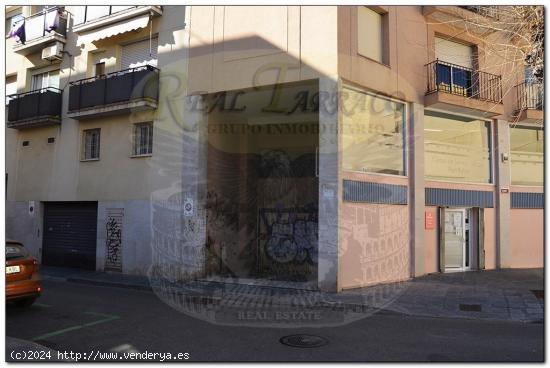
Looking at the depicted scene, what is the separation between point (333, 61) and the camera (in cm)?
1074

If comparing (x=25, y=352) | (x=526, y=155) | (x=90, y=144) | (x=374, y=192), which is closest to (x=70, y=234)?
(x=90, y=144)

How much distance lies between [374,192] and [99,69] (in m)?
9.76

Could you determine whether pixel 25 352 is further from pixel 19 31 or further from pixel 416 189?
pixel 19 31

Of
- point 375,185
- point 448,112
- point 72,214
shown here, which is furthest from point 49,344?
point 448,112

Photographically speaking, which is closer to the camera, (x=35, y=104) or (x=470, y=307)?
(x=470, y=307)

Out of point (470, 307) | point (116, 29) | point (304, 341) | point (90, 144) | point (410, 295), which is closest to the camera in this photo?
point (304, 341)

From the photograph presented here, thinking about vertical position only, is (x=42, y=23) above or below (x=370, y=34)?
above

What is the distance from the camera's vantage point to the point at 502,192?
14.2 m

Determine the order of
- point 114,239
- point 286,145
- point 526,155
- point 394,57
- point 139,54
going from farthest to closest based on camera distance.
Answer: point 526,155
point 286,145
point 139,54
point 114,239
point 394,57

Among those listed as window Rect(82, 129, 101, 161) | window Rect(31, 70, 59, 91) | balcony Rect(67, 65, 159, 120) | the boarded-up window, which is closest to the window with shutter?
balcony Rect(67, 65, 159, 120)

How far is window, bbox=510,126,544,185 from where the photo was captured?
14773 mm

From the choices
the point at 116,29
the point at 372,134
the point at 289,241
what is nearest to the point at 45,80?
the point at 116,29

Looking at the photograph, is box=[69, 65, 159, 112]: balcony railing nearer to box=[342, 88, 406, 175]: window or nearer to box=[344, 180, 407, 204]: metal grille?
box=[342, 88, 406, 175]: window

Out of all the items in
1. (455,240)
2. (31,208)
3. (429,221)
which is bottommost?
(455,240)
